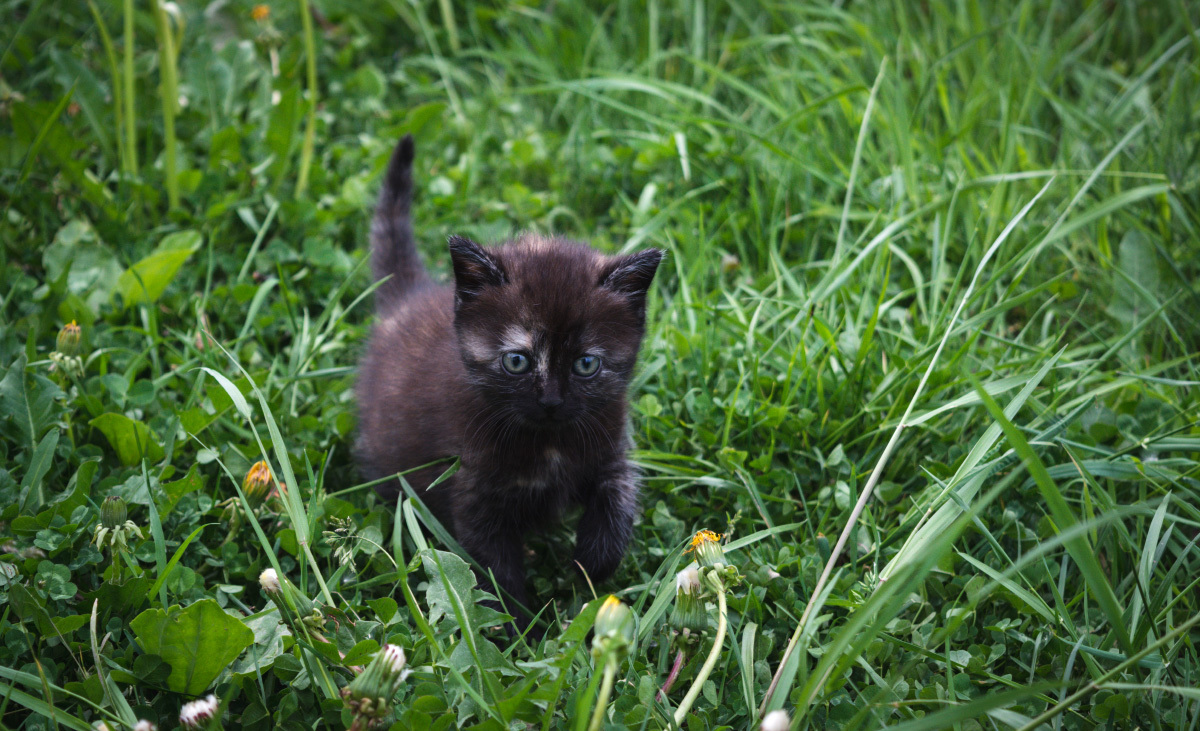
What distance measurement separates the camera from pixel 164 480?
7.88 feet

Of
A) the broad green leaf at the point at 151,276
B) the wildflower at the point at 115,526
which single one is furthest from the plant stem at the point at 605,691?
the broad green leaf at the point at 151,276

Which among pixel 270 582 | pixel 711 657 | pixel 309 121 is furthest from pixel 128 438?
pixel 711 657

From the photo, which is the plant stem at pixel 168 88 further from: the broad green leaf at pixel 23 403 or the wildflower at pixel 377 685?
the wildflower at pixel 377 685

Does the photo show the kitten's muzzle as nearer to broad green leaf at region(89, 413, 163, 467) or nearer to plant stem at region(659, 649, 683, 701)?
plant stem at region(659, 649, 683, 701)

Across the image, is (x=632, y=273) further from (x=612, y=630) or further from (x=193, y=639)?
(x=193, y=639)

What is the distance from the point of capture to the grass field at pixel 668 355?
1.91m

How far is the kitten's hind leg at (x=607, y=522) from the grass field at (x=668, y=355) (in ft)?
0.48

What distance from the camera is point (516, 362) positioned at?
2209 millimetres

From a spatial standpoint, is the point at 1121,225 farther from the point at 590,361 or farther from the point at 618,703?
the point at 618,703

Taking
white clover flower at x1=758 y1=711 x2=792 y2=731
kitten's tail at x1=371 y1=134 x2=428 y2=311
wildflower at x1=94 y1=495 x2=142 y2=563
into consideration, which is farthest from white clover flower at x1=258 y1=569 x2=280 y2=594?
kitten's tail at x1=371 y1=134 x2=428 y2=311

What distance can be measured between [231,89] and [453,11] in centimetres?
160

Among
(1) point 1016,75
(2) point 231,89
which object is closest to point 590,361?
(2) point 231,89

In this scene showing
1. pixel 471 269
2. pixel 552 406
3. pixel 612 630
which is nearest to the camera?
pixel 612 630

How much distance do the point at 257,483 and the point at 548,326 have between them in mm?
881
